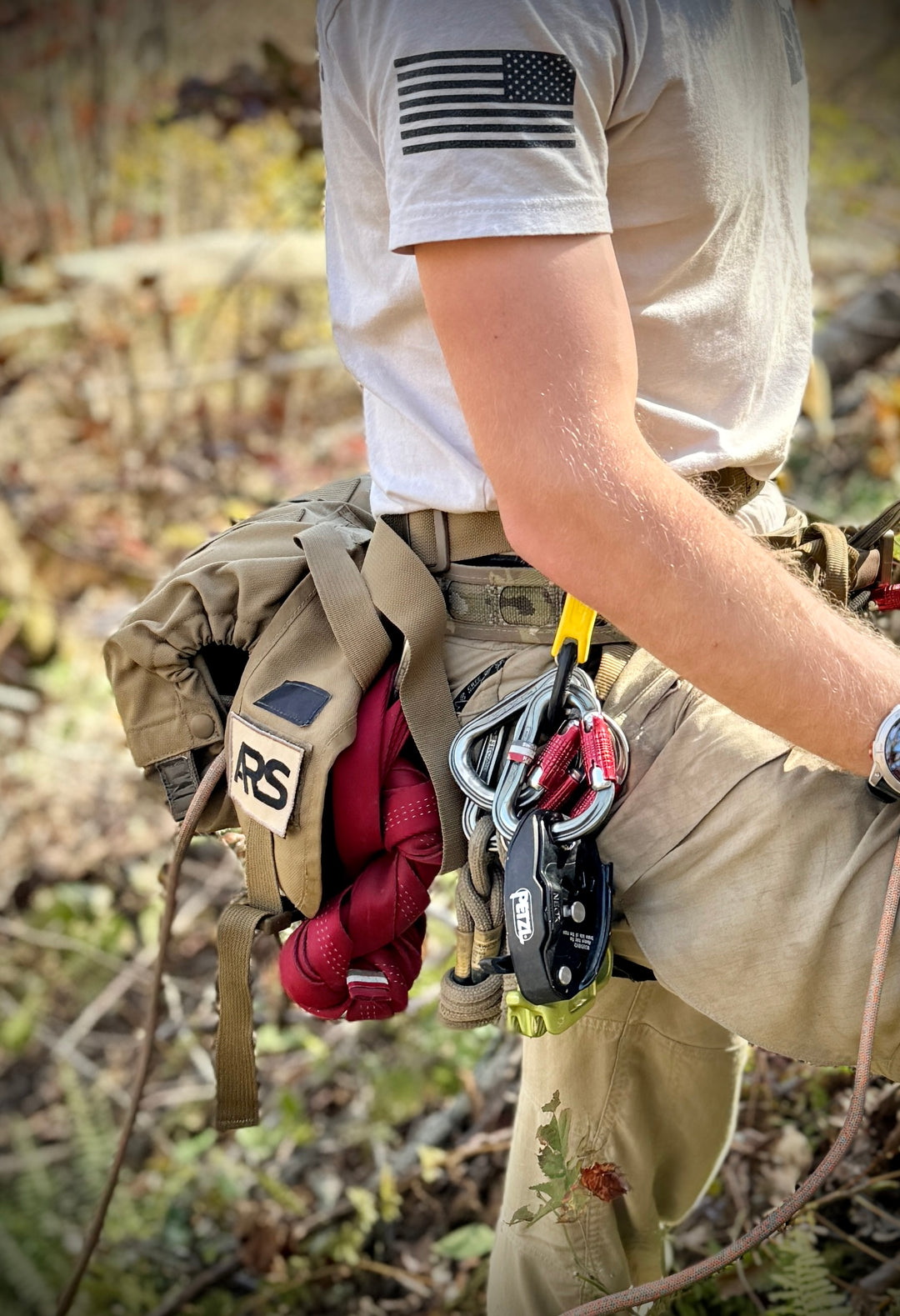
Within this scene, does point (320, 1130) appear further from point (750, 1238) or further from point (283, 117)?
point (283, 117)

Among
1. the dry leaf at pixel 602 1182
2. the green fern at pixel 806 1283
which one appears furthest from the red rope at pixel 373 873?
the green fern at pixel 806 1283

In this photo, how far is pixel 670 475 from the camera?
4.81 ft

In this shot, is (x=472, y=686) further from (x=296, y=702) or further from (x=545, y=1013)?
(x=545, y=1013)

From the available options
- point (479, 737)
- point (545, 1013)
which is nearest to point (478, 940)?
point (545, 1013)

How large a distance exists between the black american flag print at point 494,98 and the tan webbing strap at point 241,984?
45.5 inches

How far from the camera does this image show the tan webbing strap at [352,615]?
6.23 ft

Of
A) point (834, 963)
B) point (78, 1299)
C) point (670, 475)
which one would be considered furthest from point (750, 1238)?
point (78, 1299)

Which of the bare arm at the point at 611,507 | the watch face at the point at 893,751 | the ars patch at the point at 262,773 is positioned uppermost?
the bare arm at the point at 611,507

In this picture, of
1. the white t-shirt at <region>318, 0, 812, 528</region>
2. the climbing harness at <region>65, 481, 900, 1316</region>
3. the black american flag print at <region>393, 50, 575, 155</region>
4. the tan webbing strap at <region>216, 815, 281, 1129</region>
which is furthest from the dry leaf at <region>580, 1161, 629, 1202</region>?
the black american flag print at <region>393, 50, 575, 155</region>

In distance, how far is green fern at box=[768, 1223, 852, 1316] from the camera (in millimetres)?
2225

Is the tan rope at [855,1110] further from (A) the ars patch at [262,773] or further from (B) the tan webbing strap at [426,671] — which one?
(A) the ars patch at [262,773]

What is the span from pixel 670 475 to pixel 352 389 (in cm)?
709

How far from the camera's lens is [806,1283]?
7.34ft

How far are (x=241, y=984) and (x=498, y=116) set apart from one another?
1474 mm
